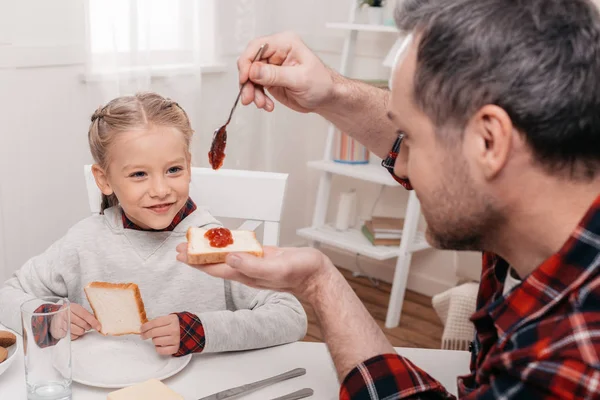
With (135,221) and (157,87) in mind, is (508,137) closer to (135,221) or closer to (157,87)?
(135,221)

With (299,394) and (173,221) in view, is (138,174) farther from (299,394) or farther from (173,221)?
(299,394)

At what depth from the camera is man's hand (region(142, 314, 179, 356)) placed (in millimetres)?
1241

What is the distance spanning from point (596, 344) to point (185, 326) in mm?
762

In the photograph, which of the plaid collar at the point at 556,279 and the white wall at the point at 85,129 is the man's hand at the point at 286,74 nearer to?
the plaid collar at the point at 556,279

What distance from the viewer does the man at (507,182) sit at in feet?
2.81

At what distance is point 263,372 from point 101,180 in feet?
2.47

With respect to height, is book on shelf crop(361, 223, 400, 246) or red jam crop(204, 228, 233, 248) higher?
red jam crop(204, 228, 233, 248)

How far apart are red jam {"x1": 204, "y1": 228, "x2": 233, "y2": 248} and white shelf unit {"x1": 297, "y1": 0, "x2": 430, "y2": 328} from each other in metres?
1.88

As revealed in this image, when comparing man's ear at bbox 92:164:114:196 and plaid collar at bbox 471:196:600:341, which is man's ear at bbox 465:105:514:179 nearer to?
plaid collar at bbox 471:196:600:341

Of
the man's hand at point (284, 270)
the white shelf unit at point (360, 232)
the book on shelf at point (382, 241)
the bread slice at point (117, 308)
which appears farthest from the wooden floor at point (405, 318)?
the man's hand at point (284, 270)

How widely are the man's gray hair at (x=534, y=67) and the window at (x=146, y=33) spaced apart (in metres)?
1.99

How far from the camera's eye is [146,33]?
2.75 m

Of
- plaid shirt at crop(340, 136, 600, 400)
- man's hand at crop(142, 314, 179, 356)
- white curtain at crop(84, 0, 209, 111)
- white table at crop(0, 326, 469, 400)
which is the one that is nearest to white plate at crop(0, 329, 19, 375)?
white table at crop(0, 326, 469, 400)

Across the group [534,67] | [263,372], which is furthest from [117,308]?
[534,67]
